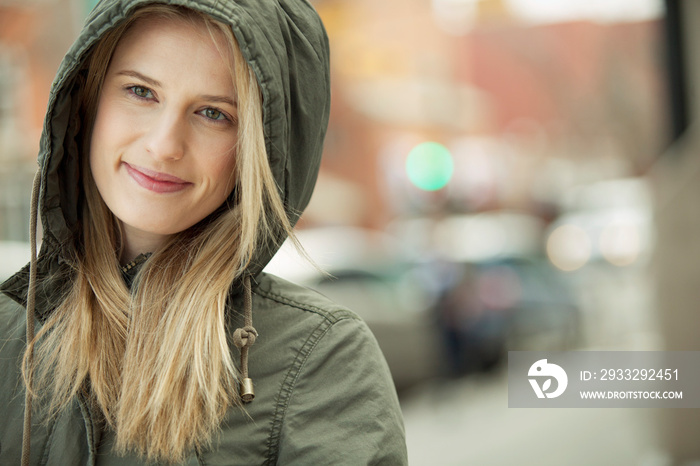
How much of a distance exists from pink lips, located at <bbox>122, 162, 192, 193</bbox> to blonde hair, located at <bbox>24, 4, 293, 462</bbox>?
166 mm

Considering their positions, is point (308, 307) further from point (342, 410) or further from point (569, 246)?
point (569, 246)

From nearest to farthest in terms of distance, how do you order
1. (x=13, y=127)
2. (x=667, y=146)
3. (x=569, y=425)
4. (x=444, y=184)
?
(x=667, y=146)
(x=569, y=425)
(x=13, y=127)
(x=444, y=184)

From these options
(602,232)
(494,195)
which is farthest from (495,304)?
(494,195)

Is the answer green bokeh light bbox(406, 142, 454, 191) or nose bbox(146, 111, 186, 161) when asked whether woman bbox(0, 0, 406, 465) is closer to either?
nose bbox(146, 111, 186, 161)

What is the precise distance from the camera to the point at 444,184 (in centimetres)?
2277

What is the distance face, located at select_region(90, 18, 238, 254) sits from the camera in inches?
67.9

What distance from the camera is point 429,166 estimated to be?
22.2 meters

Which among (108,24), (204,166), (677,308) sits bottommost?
(677,308)

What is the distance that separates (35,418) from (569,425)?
19.0 ft

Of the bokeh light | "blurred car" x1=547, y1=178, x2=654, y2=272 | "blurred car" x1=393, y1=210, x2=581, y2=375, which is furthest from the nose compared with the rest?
the bokeh light

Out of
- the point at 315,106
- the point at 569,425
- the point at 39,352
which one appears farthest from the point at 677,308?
the point at 39,352

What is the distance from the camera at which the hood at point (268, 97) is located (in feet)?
Answer: 5.49

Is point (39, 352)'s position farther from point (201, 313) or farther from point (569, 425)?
point (569, 425)

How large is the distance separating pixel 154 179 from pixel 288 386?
1.97 feet
